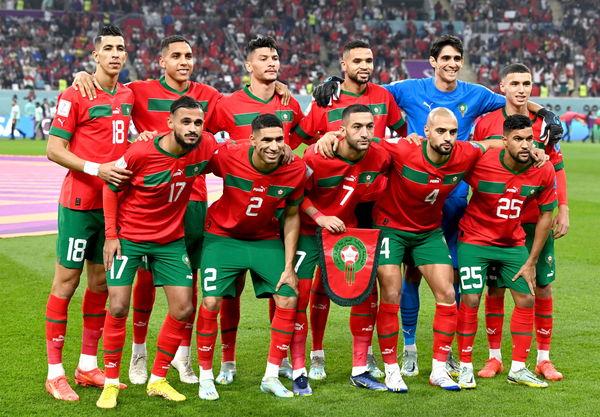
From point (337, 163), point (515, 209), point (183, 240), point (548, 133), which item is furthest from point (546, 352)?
point (183, 240)

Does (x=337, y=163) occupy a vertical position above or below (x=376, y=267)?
above

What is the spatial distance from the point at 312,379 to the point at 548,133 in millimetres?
2575

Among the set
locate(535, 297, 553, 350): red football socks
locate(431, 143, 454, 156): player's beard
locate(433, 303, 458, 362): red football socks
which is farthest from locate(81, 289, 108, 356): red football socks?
locate(535, 297, 553, 350): red football socks

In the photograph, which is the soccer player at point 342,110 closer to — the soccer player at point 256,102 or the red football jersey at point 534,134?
the soccer player at point 256,102

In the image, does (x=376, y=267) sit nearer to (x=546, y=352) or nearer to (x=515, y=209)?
(x=515, y=209)

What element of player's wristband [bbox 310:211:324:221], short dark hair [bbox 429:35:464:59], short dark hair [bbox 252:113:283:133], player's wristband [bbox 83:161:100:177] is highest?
short dark hair [bbox 429:35:464:59]

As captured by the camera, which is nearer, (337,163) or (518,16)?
(337,163)

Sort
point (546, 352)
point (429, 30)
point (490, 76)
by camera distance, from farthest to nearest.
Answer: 1. point (429, 30)
2. point (490, 76)
3. point (546, 352)

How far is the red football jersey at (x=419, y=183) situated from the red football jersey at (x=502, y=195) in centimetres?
13

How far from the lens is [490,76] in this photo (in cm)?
4297

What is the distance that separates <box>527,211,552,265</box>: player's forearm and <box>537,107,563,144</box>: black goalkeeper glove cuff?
59 centimetres

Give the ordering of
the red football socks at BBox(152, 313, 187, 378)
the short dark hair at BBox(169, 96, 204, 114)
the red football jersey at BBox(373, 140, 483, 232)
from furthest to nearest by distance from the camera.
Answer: the red football jersey at BBox(373, 140, 483, 232), the red football socks at BBox(152, 313, 187, 378), the short dark hair at BBox(169, 96, 204, 114)

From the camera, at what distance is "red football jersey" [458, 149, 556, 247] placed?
617 centimetres

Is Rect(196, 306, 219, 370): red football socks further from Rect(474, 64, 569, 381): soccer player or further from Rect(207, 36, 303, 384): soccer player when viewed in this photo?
Rect(474, 64, 569, 381): soccer player
